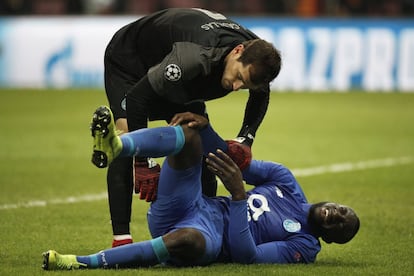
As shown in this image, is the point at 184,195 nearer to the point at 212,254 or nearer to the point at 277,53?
the point at 212,254

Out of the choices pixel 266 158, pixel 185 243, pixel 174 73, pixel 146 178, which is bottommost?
pixel 266 158

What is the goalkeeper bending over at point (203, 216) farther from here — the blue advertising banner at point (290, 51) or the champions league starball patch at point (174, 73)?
the blue advertising banner at point (290, 51)

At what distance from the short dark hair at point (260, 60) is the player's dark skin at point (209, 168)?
0.49m

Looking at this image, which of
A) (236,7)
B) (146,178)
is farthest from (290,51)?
(146,178)

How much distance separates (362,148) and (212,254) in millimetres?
8136

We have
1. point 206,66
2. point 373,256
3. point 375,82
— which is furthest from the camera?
point 375,82

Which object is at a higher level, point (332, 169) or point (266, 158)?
point (332, 169)

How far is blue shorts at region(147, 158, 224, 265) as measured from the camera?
21.9ft

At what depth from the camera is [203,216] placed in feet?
22.3

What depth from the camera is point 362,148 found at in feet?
47.6

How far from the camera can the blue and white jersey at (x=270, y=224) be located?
22.1ft

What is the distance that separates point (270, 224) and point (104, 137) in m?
1.47

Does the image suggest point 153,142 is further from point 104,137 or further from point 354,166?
point 354,166

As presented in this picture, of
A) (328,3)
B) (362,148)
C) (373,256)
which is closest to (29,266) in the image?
(373,256)
